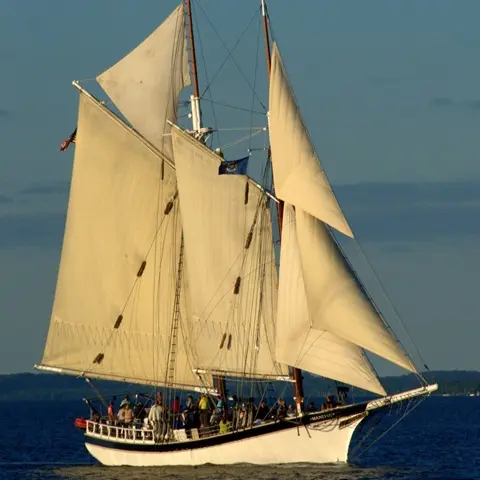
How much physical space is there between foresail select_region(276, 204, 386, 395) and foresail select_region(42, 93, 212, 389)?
29.6ft

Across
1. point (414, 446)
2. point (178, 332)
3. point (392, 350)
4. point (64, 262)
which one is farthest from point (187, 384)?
point (414, 446)

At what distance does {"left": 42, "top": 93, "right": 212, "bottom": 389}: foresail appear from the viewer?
89.2m

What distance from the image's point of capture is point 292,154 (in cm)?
7912

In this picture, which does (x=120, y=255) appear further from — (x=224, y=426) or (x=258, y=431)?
(x=258, y=431)

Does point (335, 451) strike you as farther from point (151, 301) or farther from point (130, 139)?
point (130, 139)

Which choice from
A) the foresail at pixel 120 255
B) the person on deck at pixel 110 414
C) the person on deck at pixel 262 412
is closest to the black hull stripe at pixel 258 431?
the person on deck at pixel 262 412

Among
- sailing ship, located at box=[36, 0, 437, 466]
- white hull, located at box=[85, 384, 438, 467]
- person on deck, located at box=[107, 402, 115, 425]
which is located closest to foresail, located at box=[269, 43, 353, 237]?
sailing ship, located at box=[36, 0, 437, 466]

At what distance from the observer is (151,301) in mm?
89625

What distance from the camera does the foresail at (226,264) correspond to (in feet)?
282

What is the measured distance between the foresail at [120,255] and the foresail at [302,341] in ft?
29.6

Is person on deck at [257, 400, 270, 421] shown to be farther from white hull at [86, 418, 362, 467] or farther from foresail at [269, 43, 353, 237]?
foresail at [269, 43, 353, 237]

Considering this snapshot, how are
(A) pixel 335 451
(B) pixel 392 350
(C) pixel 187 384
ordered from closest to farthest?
(B) pixel 392 350 → (A) pixel 335 451 → (C) pixel 187 384

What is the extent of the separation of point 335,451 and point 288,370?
16.2 feet

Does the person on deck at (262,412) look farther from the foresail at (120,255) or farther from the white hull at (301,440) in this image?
the foresail at (120,255)
